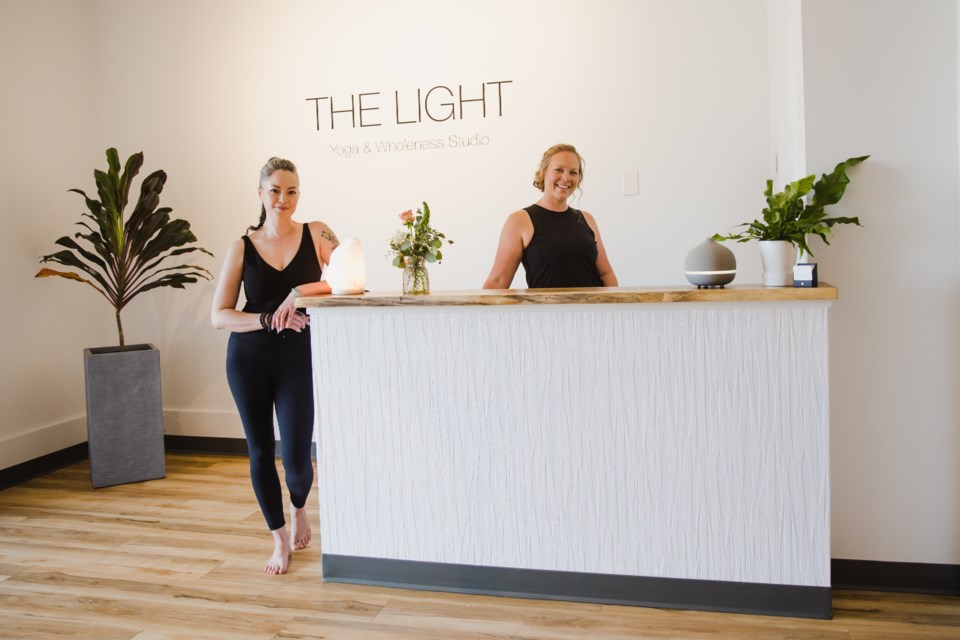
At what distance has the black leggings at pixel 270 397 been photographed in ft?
9.98


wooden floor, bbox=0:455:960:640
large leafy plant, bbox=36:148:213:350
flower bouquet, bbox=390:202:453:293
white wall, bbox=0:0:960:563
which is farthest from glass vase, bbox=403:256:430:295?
large leafy plant, bbox=36:148:213:350

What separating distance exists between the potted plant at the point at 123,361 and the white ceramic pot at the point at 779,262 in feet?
10.1

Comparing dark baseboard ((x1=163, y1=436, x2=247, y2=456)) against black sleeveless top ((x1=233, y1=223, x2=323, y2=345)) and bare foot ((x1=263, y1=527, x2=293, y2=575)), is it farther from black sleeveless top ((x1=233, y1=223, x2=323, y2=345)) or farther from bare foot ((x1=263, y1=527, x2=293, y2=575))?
black sleeveless top ((x1=233, y1=223, x2=323, y2=345))

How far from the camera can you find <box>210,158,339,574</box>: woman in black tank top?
3.04 m

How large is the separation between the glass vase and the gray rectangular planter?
84.8 inches

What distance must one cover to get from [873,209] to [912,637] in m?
1.33

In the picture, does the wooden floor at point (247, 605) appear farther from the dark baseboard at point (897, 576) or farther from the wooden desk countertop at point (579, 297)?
the wooden desk countertop at point (579, 297)

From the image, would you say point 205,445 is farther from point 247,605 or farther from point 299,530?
point 247,605

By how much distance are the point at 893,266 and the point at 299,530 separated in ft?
8.01

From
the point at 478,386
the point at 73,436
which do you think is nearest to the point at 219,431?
the point at 73,436

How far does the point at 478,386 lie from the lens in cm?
273

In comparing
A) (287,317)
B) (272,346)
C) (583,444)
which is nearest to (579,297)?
(583,444)

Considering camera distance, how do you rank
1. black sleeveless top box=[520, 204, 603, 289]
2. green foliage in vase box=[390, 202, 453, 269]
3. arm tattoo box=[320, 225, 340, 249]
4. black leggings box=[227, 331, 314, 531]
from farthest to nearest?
black sleeveless top box=[520, 204, 603, 289] → arm tattoo box=[320, 225, 340, 249] → black leggings box=[227, 331, 314, 531] → green foliage in vase box=[390, 202, 453, 269]

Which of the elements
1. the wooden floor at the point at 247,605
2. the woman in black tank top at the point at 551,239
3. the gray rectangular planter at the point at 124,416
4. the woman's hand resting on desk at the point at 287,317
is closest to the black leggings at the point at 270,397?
the woman's hand resting on desk at the point at 287,317
